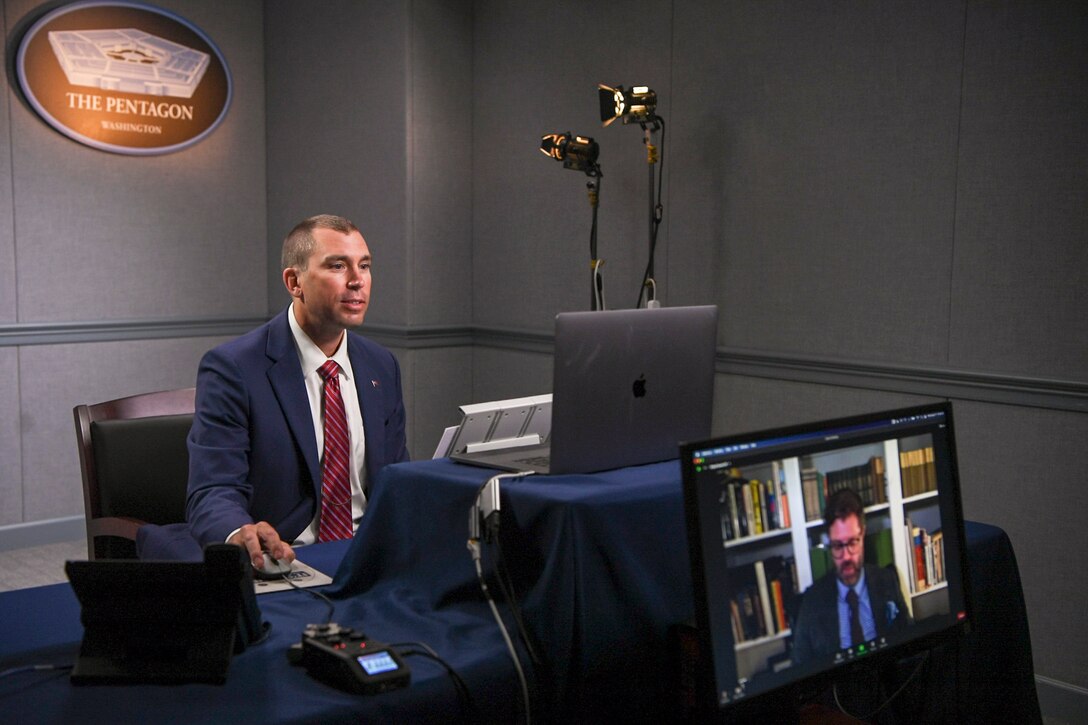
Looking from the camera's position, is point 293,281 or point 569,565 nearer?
point 569,565

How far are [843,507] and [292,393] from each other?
53.1 inches

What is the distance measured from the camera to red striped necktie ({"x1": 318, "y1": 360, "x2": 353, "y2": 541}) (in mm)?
2412

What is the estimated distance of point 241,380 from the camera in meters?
2.35

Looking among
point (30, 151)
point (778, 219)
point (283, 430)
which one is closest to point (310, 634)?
point (283, 430)

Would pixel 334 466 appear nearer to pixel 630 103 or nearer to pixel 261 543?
pixel 261 543

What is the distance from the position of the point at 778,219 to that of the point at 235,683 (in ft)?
8.94

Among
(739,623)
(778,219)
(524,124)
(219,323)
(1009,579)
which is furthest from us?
(219,323)

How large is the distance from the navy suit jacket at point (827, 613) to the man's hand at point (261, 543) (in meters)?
0.90

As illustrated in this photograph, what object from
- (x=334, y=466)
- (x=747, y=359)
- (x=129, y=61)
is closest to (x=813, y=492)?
(x=334, y=466)

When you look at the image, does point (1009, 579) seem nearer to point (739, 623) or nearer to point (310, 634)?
point (739, 623)

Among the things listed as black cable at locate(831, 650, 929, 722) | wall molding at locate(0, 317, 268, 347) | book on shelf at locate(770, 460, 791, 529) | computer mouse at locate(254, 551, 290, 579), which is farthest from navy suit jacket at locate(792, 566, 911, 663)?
wall molding at locate(0, 317, 268, 347)

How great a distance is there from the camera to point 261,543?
6.32 ft

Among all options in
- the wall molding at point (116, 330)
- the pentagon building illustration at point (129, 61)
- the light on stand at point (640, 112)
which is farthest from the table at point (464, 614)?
the pentagon building illustration at point (129, 61)

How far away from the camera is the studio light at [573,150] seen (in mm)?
3941
